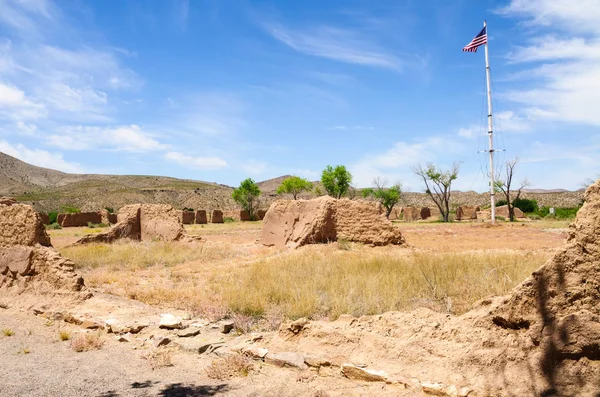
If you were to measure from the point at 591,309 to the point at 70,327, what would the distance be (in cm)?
648

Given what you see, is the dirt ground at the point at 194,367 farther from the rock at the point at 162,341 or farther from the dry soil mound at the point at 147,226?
the dry soil mound at the point at 147,226

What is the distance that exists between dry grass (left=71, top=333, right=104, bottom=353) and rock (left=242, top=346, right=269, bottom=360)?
201 cm

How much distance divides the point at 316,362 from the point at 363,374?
0.53 meters

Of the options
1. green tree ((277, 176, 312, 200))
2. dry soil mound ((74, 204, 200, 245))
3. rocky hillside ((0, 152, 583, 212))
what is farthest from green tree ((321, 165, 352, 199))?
dry soil mound ((74, 204, 200, 245))

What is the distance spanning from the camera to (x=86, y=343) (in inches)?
227

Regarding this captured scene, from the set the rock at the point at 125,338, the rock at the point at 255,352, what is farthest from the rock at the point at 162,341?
the rock at the point at 255,352

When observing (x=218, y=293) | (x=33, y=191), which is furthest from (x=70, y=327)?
(x=33, y=191)

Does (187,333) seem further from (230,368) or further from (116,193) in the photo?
(116,193)


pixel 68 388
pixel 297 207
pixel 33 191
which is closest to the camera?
pixel 68 388

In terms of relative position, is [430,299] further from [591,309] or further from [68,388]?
[68,388]

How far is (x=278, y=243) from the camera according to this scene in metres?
16.7

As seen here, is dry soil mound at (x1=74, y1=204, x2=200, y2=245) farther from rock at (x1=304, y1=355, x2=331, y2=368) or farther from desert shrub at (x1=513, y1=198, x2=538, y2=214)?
desert shrub at (x1=513, y1=198, x2=538, y2=214)

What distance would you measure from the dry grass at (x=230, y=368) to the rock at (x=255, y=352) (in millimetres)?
121

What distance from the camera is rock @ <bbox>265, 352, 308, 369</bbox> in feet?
15.5
